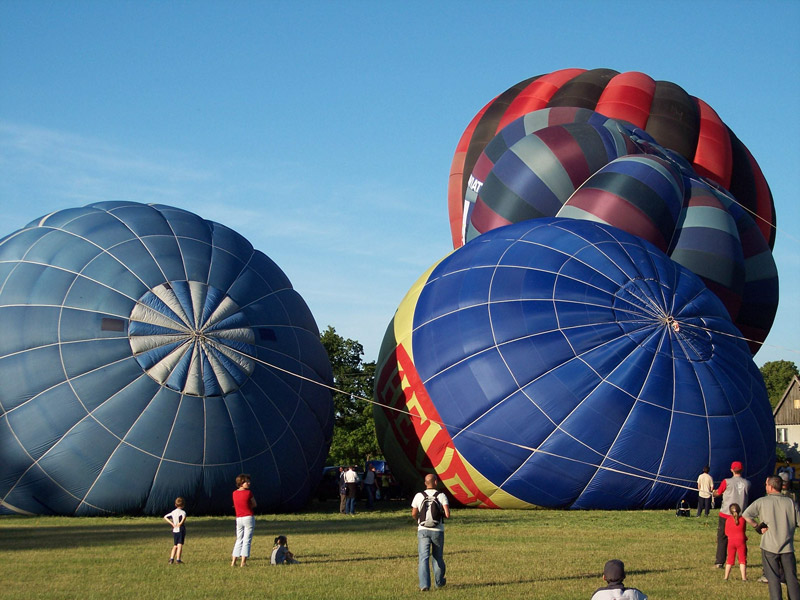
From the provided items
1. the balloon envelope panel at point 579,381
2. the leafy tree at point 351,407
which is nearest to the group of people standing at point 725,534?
the balloon envelope panel at point 579,381

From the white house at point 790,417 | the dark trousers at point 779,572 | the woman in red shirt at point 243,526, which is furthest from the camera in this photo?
the white house at point 790,417

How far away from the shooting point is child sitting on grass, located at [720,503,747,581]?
9.32m

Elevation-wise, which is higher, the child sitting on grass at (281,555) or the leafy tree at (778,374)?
the leafy tree at (778,374)

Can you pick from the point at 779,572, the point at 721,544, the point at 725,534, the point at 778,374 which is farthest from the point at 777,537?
the point at 778,374

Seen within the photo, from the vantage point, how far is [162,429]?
14.7 meters

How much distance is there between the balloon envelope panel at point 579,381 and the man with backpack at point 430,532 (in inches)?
285

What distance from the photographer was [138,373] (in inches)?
584

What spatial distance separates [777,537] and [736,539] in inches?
78.0

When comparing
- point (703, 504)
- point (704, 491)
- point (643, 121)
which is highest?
point (643, 121)

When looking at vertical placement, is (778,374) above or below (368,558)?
above

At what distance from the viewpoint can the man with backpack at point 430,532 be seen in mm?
8547

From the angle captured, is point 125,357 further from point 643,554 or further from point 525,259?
point 643,554

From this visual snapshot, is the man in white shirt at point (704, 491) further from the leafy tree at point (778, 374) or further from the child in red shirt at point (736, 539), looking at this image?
the leafy tree at point (778, 374)

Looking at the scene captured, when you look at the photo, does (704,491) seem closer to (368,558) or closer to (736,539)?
(736,539)
